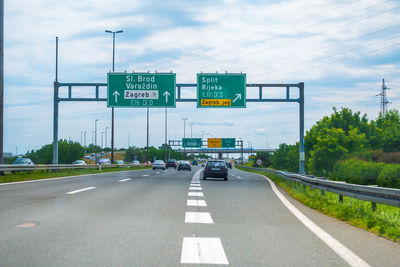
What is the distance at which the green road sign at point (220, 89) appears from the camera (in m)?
33.1

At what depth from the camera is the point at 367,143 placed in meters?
101

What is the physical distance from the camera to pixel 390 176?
59812mm

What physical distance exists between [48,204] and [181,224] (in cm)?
444

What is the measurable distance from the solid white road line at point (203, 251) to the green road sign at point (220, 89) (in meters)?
26.2

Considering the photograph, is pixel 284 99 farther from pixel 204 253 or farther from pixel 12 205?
pixel 204 253

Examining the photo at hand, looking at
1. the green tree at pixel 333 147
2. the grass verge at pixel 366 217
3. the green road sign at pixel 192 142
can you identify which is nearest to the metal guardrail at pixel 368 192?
the grass verge at pixel 366 217

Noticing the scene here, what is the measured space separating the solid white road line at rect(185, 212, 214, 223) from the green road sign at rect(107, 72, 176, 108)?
2319 cm

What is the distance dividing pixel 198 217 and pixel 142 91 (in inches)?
961

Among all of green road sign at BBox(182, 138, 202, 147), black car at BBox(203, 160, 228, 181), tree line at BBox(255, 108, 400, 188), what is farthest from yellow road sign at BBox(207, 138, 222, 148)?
black car at BBox(203, 160, 228, 181)

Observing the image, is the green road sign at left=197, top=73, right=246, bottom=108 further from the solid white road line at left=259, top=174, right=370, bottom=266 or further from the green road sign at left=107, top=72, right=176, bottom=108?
the solid white road line at left=259, top=174, right=370, bottom=266

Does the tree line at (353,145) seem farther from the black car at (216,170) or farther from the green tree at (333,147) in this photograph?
the black car at (216,170)

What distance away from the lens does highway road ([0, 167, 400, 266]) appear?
19.0ft

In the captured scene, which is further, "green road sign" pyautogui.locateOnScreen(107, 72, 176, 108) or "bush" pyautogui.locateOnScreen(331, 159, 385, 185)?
"bush" pyautogui.locateOnScreen(331, 159, 385, 185)

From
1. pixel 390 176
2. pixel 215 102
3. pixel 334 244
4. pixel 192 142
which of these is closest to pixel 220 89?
pixel 215 102
